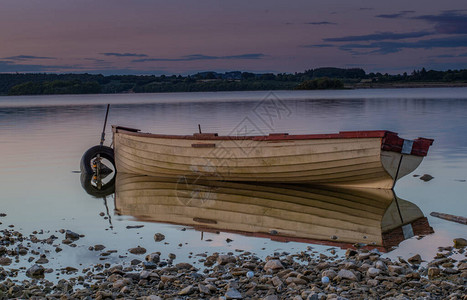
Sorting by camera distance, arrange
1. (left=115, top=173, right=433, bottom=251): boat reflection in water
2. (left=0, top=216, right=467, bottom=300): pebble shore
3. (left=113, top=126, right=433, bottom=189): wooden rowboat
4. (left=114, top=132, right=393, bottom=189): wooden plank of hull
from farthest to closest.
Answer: (left=114, top=132, right=393, bottom=189): wooden plank of hull < (left=113, top=126, right=433, bottom=189): wooden rowboat < (left=115, top=173, right=433, bottom=251): boat reflection in water < (left=0, top=216, right=467, bottom=300): pebble shore

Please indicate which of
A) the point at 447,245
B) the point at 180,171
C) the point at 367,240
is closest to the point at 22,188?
the point at 180,171

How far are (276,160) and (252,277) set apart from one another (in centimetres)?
722

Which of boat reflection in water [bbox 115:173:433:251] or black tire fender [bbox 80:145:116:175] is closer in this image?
boat reflection in water [bbox 115:173:433:251]

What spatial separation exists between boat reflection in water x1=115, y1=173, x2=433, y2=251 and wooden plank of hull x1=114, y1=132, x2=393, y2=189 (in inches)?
12.1

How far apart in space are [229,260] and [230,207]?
15.5 feet

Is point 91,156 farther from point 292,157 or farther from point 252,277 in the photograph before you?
point 252,277

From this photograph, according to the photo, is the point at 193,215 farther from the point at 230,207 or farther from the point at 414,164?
the point at 414,164

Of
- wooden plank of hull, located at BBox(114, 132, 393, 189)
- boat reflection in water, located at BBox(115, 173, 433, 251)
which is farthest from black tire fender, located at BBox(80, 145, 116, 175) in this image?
boat reflection in water, located at BBox(115, 173, 433, 251)

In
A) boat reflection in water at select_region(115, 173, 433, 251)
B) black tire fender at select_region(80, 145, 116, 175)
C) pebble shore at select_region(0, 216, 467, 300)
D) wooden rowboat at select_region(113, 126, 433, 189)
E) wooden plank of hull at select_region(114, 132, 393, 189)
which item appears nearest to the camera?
pebble shore at select_region(0, 216, 467, 300)

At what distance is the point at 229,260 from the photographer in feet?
26.6

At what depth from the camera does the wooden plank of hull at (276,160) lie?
44.1 ft

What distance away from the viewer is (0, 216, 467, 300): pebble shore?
657 centimetres

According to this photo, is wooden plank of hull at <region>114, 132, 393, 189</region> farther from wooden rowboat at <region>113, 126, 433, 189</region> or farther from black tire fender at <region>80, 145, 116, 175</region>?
black tire fender at <region>80, 145, 116, 175</region>

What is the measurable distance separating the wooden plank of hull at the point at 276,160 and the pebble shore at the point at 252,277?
4.91m
